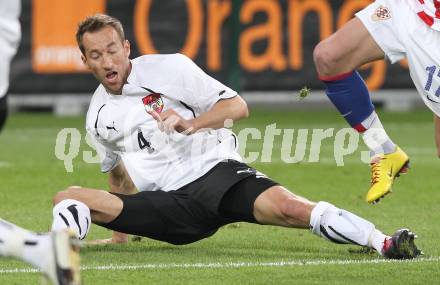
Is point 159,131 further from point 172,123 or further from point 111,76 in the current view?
point 172,123

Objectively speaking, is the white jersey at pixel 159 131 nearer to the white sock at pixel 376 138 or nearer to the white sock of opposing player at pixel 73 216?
the white sock of opposing player at pixel 73 216

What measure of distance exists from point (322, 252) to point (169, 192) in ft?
3.03

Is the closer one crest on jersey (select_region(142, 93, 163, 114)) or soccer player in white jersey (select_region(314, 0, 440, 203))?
soccer player in white jersey (select_region(314, 0, 440, 203))

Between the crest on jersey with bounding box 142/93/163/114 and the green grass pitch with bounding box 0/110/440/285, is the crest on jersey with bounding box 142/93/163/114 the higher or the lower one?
the higher one

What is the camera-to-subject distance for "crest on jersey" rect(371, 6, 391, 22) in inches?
285

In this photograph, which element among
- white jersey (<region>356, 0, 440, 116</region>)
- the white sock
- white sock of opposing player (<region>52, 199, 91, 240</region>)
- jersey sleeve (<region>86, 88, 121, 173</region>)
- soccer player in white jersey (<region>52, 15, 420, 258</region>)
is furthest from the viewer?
the white sock

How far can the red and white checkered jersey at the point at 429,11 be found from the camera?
280 inches

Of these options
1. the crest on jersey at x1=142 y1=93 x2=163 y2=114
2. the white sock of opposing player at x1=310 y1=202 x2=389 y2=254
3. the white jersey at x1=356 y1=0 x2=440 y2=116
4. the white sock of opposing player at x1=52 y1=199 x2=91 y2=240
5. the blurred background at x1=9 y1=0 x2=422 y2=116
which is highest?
the white jersey at x1=356 y1=0 x2=440 y2=116

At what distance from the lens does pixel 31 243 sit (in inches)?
200

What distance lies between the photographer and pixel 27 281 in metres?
6.16

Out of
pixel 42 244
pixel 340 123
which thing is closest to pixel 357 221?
pixel 42 244

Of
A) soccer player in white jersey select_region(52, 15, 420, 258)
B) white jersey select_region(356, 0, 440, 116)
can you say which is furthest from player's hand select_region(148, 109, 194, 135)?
white jersey select_region(356, 0, 440, 116)

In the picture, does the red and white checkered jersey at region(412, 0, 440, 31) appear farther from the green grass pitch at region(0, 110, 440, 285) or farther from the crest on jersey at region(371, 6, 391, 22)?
the green grass pitch at region(0, 110, 440, 285)

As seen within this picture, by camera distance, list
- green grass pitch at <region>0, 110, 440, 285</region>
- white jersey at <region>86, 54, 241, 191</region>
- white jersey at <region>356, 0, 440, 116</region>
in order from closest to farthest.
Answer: green grass pitch at <region>0, 110, 440, 285</region> < white jersey at <region>356, 0, 440, 116</region> < white jersey at <region>86, 54, 241, 191</region>
